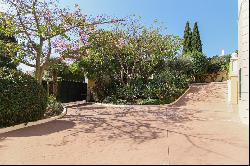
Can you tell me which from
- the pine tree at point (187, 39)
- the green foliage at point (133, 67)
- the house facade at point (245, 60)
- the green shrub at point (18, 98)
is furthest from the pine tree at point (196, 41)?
the house facade at point (245, 60)

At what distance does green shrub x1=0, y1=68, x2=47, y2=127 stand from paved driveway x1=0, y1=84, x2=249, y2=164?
0.68 metres

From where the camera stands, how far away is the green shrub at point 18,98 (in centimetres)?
1105

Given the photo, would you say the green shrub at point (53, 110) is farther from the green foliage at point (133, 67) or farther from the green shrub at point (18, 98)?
the green foliage at point (133, 67)

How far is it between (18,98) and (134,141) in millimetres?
5007

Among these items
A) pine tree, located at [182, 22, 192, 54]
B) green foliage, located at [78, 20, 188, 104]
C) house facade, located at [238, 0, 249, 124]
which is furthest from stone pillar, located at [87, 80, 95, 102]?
pine tree, located at [182, 22, 192, 54]

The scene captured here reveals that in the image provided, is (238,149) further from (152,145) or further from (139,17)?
(139,17)

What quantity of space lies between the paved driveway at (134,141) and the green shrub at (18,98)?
676mm

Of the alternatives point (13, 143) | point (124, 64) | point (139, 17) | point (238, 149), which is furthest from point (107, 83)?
point (238, 149)

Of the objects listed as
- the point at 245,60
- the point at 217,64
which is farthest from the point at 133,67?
the point at 245,60

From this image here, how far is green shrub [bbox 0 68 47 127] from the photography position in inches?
435

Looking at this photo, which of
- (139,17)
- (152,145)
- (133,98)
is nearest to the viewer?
(152,145)

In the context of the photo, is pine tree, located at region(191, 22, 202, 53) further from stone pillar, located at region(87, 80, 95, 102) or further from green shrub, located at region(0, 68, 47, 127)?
green shrub, located at region(0, 68, 47, 127)

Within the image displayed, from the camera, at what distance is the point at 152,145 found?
8.02 m

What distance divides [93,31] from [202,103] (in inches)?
279
